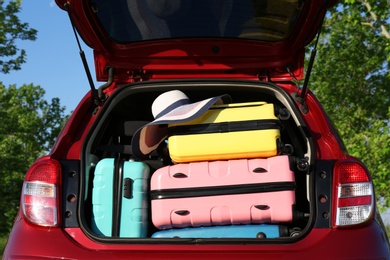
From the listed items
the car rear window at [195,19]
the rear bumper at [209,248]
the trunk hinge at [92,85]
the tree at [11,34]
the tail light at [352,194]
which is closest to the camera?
the rear bumper at [209,248]

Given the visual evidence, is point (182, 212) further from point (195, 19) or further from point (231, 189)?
point (195, 19)

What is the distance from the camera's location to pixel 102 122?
142 inches

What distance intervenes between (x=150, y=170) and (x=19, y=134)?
31737 mm

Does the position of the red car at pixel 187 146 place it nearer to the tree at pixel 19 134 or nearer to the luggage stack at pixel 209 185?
the luggage stack at pixel 209 185

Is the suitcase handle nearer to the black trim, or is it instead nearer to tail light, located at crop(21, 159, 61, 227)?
the black trim

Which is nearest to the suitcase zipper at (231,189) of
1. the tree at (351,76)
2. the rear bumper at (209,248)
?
the rear bumper at (209,248)

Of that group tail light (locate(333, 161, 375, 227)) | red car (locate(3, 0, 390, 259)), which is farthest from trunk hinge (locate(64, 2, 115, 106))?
tail light (locate(333, 161, 375, 227))

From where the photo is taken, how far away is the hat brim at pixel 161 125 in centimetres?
344

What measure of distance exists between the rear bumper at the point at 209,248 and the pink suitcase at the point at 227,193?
0.82 ft

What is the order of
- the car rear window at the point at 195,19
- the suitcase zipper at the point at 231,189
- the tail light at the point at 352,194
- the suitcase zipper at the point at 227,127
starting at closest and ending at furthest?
the tail light at the point at 352,194 → the suitcase zipper at the point at 231,189 → the suitcase zipper at the point at 227,127 → the car rear window at the point at 195,19

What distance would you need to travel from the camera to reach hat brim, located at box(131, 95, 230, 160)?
3.44 meters

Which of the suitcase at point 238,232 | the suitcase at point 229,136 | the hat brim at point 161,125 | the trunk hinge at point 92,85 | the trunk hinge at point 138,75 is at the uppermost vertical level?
the trunk hinge at point 138,75

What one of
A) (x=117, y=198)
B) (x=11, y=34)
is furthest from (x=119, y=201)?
(x=11, y=34)

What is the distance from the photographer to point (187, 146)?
3352 mm
